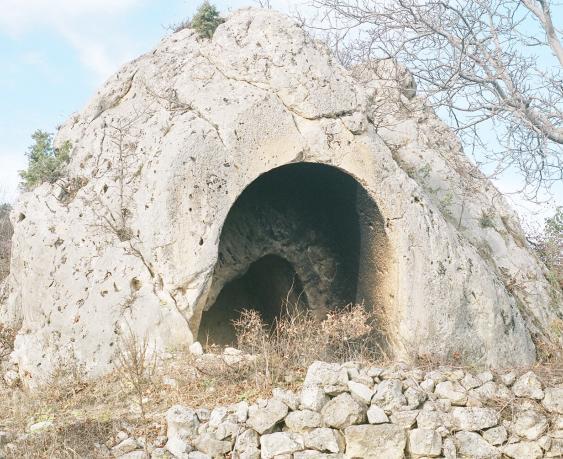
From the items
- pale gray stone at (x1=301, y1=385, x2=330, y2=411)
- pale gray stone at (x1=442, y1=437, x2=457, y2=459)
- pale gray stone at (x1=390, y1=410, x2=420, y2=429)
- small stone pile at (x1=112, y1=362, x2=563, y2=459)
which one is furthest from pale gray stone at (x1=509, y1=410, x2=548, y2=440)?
pale gray stone at (x1=301, y1=385, x2=330, y2=411)

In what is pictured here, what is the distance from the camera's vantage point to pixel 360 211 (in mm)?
10523

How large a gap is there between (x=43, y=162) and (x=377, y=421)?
6357 mm

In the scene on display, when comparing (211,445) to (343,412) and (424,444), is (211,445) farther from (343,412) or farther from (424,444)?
Answer: (424,444)

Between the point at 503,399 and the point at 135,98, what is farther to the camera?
the point at 135,98

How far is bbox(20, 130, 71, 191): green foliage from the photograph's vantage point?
37.9 feet

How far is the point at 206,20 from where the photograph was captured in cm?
1153

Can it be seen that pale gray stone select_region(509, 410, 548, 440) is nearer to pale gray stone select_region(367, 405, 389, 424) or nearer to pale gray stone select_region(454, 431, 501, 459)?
pale gray stone select_region(454, 431, 501, 459)

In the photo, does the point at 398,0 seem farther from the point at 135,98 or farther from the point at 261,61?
the point at 135,98

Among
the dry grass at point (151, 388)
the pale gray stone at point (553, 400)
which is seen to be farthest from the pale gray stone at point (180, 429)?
the pale gray stone at point (553, 400)

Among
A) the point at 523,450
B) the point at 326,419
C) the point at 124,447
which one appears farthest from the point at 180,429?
the point at 523,450

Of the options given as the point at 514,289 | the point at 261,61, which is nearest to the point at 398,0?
the point at 261,61

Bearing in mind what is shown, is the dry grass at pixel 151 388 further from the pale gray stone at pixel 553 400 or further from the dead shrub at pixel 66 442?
the pale gray stone at pixel 553 400

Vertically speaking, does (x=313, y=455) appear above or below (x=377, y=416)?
below

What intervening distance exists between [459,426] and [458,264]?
8.86 ft
